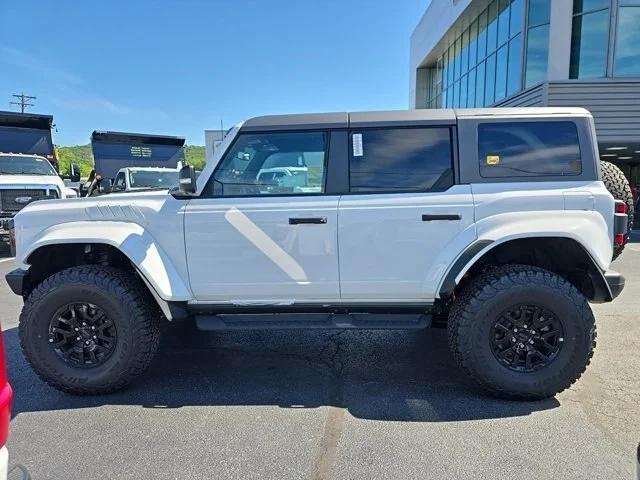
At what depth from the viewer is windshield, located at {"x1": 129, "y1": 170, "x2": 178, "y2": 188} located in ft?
36.2

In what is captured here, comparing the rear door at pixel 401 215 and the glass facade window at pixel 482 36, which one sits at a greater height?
the glass facade window at pixel 482 36

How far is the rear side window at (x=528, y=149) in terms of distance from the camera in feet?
10.3

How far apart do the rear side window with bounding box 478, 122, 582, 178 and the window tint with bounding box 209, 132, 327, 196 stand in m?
1.23

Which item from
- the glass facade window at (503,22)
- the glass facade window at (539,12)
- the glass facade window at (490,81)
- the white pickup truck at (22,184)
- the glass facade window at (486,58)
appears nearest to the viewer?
the white pickup truck at (22,184)

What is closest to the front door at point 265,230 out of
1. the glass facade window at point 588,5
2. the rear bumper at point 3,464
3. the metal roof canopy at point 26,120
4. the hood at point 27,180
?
the rear bumper at point 3,464

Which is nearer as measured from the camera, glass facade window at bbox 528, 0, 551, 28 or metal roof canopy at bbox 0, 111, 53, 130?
metal roof canopy at bbox 0, 111, 53, 130

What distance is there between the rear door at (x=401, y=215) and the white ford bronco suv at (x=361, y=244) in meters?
0.01

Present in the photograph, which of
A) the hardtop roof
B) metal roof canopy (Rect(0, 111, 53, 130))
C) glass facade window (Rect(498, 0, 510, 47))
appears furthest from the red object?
glass facade window (Rect(498, 0, 510, 47))

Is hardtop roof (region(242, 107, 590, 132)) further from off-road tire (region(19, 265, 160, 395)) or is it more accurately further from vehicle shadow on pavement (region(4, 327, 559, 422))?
vehicle shadow on pavement (region(4, 327, 559, 422))

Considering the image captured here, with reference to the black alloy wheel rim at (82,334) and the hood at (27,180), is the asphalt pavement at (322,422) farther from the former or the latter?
the hood at (27,180)

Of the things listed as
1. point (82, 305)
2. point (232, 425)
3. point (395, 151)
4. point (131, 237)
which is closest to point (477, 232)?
point (395, 151)

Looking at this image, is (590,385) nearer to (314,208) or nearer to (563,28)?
(314,208)

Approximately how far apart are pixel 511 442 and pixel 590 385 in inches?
47.2

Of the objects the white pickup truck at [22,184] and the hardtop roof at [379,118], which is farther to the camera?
the white pickup truck at [22,184]
